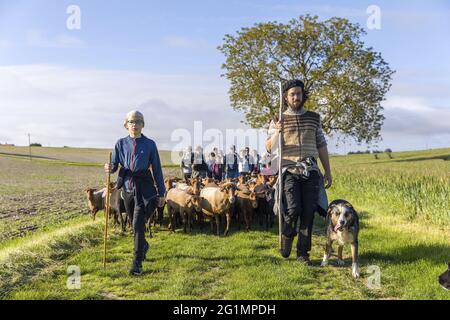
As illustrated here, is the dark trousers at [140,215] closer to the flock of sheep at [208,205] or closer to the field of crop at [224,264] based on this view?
the field of crop at [224,264]

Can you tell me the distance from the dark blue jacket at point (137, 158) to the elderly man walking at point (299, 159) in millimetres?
1903

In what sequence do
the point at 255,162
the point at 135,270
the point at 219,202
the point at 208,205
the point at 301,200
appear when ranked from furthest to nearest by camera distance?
the point at 255,162, the point at 208,205, the point at 219,202, the point at 301,200, the point at 135,270

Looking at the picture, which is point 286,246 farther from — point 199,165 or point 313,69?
point 313,69

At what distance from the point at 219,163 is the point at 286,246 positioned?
1217 cm

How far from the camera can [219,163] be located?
19641 mm

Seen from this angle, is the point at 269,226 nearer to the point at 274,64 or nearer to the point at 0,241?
the point at 0,241

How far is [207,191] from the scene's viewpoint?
11.6 metres

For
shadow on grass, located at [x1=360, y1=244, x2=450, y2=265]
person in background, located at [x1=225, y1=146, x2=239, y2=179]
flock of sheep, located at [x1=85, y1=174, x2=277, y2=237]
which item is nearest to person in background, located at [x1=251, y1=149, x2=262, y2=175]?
person in background, located at [x1=225, y1=146, x2=239, y2=179]

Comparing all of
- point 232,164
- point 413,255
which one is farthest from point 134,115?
point 232,164

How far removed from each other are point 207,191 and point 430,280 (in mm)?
6279

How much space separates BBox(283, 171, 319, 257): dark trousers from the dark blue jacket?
2044 mm

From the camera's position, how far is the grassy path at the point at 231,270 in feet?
19.5

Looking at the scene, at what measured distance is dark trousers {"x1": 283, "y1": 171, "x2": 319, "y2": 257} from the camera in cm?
721
